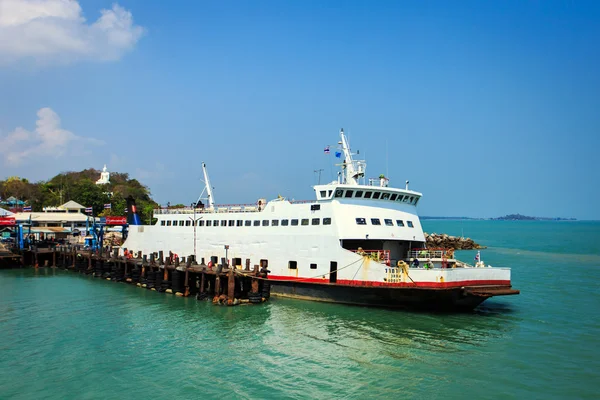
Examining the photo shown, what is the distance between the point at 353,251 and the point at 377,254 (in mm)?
1284

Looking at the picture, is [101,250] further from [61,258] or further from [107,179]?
[107,179]

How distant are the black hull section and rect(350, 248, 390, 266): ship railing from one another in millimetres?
1406

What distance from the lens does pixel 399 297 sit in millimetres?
21047

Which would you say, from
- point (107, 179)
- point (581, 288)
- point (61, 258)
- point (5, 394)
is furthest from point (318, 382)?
point (107, 179)

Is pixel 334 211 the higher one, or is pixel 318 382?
pixel 334 211

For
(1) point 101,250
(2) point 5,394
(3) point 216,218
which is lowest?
(2) point 5,394

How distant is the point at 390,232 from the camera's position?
2353 cm

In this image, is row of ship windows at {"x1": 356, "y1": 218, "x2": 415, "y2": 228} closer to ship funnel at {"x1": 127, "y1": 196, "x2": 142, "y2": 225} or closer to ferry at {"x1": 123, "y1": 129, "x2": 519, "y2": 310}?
ferry at {"x1": 123, "y1": 129, "x2": 519, "y2": 310}

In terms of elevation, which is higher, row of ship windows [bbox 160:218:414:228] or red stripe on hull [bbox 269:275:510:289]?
row of ship windows [bbox 160:218:414:228]

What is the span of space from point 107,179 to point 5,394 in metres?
97.0

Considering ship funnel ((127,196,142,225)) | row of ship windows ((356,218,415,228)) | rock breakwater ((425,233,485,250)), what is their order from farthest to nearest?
rock breakwater ((425,233,485,250)), ship funnel ((127,196,142,225)), row of ship windows ((356,218,415,228))

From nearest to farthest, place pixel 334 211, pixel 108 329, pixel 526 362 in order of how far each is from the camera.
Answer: pixel 526 362 → pixel 108 329 → pixel 334 211

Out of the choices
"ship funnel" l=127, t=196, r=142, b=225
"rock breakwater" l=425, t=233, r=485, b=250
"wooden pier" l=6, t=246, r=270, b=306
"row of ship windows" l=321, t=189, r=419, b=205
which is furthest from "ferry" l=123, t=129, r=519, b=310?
"rock breakwater" l=425, t=233, r=485, b=250

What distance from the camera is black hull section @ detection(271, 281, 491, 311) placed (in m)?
20.4
